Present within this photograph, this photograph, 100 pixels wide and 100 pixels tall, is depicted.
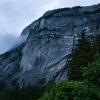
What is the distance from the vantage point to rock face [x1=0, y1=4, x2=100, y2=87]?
12412 centimetres

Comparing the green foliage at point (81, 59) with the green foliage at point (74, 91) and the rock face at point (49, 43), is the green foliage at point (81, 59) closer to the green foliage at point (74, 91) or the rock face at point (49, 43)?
the green foliage at point (74, 91)

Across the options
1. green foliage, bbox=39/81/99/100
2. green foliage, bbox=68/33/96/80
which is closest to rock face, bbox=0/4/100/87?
green foliage, bbox=68/33/96/80

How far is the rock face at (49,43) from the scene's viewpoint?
407 feet

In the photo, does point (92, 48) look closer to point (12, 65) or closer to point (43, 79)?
point (43, 79)

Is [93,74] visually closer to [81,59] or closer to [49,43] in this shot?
[81,59]

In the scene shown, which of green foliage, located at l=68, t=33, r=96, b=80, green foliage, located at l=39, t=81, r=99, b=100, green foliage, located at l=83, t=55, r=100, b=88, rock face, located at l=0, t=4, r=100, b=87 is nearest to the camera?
green foliage, located at l=39, t=81, r=99, b=100

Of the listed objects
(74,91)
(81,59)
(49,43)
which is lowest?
(49,43)

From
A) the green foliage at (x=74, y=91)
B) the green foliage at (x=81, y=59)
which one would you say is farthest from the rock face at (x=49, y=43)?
the green foliage at (x=74, y=91)

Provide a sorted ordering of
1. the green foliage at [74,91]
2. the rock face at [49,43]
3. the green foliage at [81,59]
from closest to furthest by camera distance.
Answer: the green foliage at [74,91]
the green foliage at [81,59]
the rock face at [49,43]

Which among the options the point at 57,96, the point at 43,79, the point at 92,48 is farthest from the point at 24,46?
the point at 57,96

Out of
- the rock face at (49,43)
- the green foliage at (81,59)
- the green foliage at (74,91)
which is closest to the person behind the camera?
the green foliage at (74,91)

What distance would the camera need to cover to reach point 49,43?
132000 mm

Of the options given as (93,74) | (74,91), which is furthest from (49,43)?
(74,91)

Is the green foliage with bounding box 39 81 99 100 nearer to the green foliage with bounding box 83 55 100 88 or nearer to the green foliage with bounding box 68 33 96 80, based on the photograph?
the green foliage with bounding box 83 55 100 88
